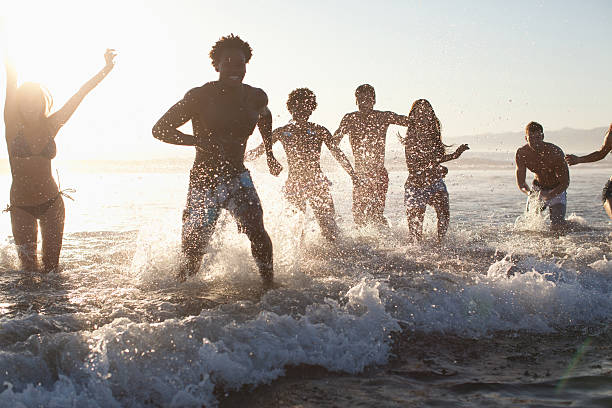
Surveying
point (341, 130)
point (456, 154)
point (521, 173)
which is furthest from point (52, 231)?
point (521, 173)

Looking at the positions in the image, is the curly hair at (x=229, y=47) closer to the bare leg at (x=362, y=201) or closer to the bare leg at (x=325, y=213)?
the bare leg at (x=325, y=213)

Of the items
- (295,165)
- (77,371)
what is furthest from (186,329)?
(295,165)

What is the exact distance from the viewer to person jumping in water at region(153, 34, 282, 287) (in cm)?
429

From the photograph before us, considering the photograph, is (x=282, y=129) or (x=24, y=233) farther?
(x=282, y=129)

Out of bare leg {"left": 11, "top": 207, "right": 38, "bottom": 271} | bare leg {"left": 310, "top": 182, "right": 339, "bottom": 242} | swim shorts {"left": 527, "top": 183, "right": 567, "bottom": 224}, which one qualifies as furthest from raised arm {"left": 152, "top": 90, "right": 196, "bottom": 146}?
swim shorts {"left": 527, "top": 183, "right": 567, "bottom": 224}

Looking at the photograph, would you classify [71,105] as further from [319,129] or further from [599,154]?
[599,154]

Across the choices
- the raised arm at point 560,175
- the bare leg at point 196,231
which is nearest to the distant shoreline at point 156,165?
the raised arm at point 560,175

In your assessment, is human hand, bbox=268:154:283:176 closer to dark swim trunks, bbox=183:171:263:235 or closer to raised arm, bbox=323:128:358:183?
dark swim trunks, bbox=183:171:263:235

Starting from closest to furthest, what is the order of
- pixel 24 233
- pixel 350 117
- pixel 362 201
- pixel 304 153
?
pixel 24 233 → pixel 304 153 → pixel 350 117 → pixel 362 201

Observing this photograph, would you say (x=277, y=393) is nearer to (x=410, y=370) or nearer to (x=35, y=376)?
(x=410, y=370)

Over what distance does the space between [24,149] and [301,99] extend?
3447 mm

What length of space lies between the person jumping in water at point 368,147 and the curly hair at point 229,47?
3664 millimetres

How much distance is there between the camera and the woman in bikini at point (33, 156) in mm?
4598

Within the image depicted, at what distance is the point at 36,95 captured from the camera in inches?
182
